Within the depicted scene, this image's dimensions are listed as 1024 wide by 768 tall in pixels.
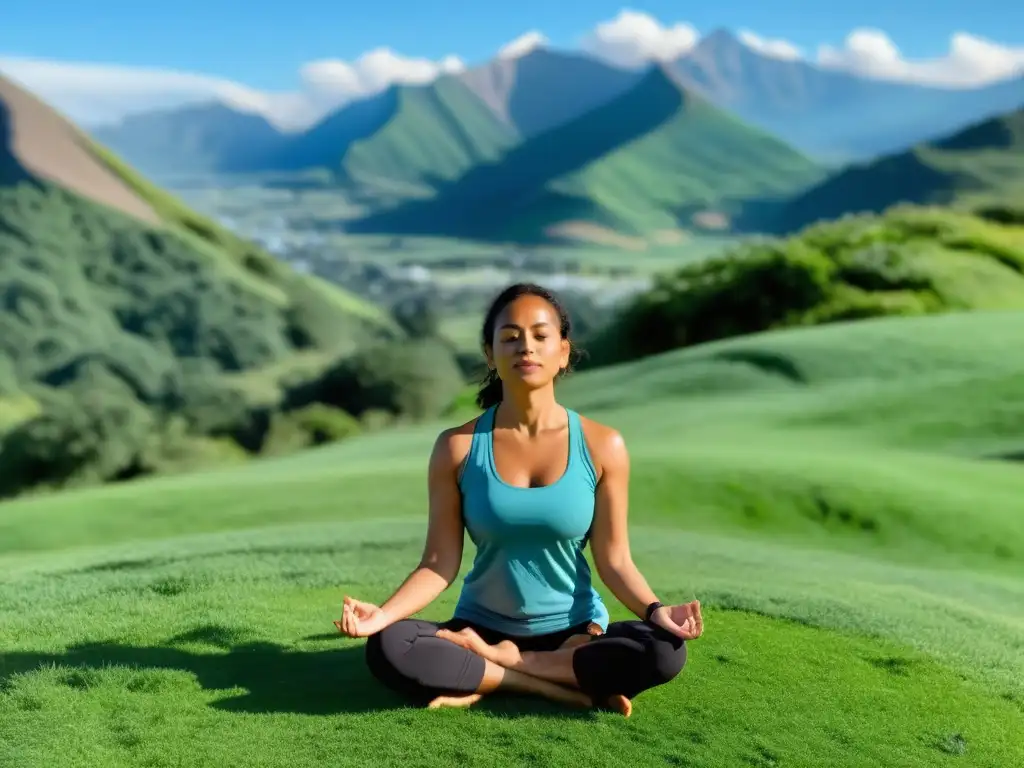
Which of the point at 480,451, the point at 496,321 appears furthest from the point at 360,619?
the point at 496,321

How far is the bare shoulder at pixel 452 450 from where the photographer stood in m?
5.71

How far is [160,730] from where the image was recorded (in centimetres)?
543

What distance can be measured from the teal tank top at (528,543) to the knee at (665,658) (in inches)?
18.6

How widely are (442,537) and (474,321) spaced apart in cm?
13643

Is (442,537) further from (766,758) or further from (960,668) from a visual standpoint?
(960,668)

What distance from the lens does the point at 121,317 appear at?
132 metres

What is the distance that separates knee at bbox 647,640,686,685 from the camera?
548cm

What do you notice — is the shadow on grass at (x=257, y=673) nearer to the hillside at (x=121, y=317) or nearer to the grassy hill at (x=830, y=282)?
the grassy hill at (x=830, y=282)

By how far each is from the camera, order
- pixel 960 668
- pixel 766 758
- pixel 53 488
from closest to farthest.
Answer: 1. pixel 766 758
2. pixel 960 668
3. pixel 53 488

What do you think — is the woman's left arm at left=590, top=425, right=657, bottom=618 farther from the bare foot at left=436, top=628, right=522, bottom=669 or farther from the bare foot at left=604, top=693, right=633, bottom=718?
the bare foot at left=436, top=628, right=522, bottom=669

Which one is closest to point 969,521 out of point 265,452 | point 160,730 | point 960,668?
point 960,668

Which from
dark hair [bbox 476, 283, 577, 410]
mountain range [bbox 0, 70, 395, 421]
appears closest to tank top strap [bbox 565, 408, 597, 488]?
dark hair [bbox 476, 283, 577, 410]

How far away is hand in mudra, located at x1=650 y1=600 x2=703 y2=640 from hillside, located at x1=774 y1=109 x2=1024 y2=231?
170546 mm

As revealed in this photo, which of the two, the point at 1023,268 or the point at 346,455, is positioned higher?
the point at 1023,268
